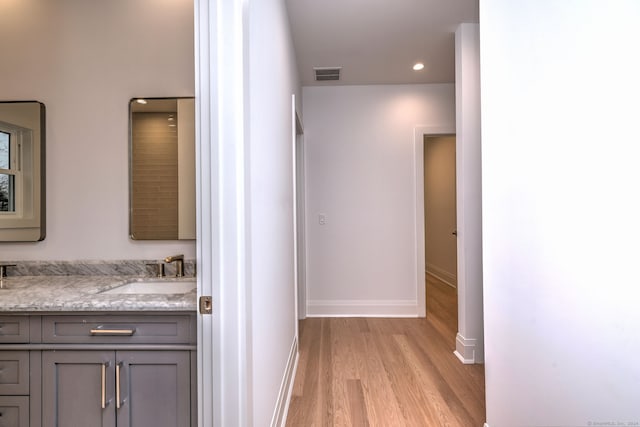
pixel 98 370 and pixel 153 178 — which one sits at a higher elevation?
pixel 153 178

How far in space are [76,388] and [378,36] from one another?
9.73ft

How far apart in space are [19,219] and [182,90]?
1229 mm

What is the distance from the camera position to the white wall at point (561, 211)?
0.83m

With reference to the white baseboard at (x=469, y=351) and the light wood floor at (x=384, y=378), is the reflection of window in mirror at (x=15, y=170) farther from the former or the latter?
the white baseboard at (x=469, y=351)

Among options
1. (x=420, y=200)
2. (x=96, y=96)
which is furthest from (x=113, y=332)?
(x=420, y=200)

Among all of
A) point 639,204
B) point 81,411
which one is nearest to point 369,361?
point 81,411

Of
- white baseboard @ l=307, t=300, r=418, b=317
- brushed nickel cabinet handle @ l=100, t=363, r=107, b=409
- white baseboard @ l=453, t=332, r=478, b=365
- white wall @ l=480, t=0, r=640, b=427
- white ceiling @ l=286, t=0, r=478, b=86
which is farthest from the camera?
white baseboard @ l=307, t=300, r=418, b=317

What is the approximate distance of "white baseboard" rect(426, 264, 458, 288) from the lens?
4.86 metres

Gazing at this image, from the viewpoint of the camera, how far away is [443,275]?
17.1ft

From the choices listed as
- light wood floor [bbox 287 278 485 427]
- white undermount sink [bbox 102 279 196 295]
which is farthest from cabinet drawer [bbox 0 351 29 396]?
light wood floor [bbox 287 278 485 427]

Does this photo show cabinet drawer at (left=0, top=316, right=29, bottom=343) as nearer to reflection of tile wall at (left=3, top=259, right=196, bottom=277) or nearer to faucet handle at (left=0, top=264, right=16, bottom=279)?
reflection of tile wall at (left=3, top=259, right=196, bottom=277)

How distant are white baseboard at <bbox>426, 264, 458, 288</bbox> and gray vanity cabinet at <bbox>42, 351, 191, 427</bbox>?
4.53m

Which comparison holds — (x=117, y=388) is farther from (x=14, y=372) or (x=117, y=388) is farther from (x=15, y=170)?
(x=15, y=170)

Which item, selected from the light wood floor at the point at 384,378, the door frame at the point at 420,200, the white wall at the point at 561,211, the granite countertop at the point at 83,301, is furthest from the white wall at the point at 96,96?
the door frame at the point at 420,200
